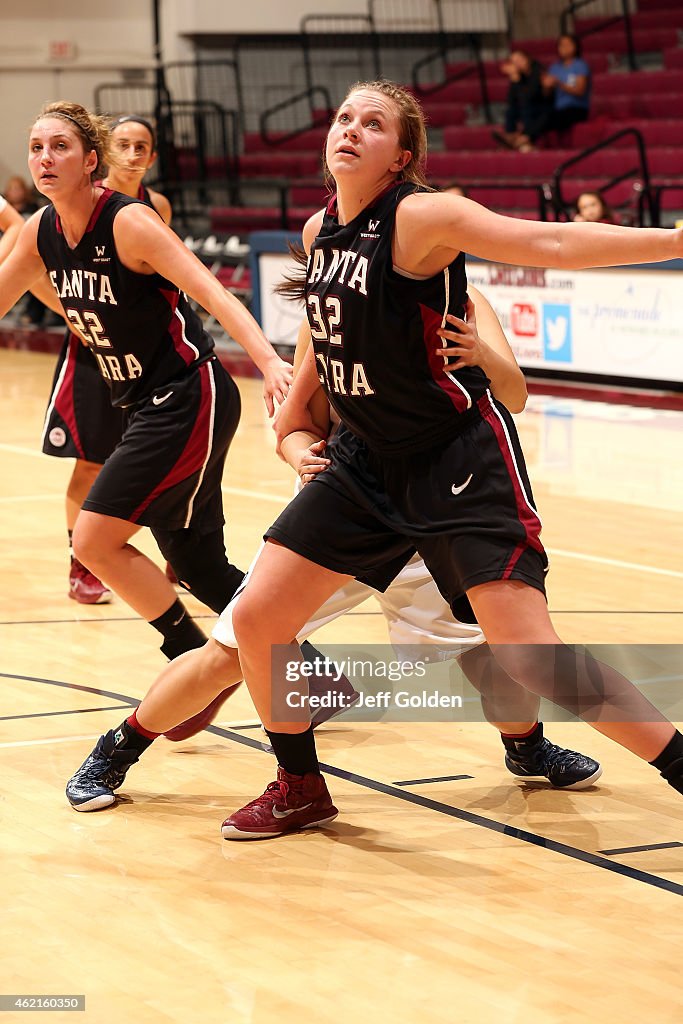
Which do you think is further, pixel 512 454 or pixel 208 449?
pixel 208 449

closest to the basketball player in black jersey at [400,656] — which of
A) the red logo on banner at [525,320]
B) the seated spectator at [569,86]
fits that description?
the red logo on banner at [525,320]

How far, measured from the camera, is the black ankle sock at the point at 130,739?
3906mm

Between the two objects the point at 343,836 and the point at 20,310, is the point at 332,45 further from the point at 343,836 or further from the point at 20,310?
the point at 343,836

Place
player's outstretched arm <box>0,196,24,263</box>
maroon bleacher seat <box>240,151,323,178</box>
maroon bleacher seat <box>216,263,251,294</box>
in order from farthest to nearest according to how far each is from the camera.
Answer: maroon bleacher seat <box>240,151,323,178</box> → maroon bleacher seat <box>216,263,251,294</box> → player's outstretched arm <box>0,196,24,263</box>

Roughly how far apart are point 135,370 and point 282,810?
5.01 feet

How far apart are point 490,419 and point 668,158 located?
11950mm

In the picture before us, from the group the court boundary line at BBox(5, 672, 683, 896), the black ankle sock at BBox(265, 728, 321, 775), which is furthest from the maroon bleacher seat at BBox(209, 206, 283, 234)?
the black ankle sock at BBox(265, 728, 321, 775)

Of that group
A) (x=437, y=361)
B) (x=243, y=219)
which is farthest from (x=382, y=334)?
(x=243, y=219)

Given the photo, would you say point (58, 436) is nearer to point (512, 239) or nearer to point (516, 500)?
point (516, 500)

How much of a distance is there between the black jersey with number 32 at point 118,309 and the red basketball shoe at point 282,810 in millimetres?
1450

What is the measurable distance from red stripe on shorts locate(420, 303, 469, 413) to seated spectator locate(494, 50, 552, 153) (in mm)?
13341

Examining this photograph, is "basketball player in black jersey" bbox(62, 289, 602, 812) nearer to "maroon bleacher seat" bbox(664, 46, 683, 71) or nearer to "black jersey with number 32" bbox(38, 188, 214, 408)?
"black jersey with number 32" bbox(38, 188, 214, 408)

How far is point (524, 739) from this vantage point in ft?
13.3

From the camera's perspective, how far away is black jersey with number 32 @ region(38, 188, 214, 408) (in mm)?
4504
